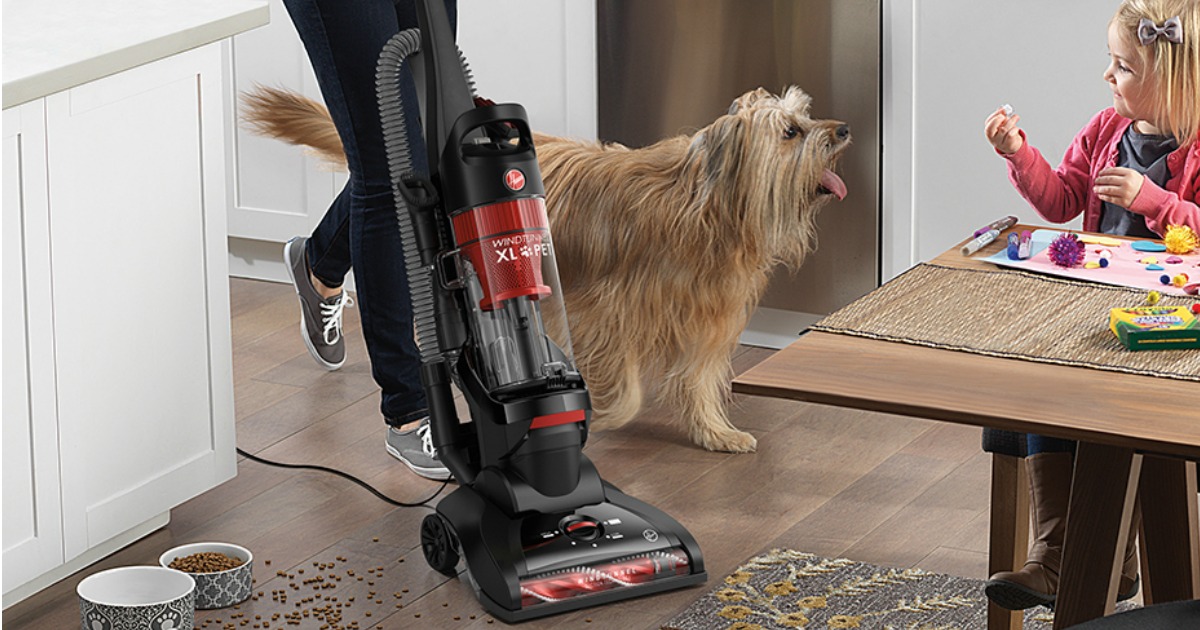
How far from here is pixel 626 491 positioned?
9.59ft

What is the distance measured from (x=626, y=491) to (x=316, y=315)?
97 centimetres

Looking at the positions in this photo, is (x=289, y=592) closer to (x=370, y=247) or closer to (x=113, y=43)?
(x=370, y=247)

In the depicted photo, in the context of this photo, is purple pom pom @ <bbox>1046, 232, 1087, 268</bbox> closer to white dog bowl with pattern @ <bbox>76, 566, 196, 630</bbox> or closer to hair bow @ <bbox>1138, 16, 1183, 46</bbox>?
hair bow @ <bbox>1138, 16, 1183, 46</bbox>

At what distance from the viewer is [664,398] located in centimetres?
319

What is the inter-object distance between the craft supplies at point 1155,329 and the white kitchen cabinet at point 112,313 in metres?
1.54

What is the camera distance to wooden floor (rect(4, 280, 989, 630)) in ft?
8.14

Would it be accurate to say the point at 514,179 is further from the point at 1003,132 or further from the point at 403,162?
the point at 1003,132

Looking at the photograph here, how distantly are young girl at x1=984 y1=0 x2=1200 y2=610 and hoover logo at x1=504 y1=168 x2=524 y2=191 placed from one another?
0.66m

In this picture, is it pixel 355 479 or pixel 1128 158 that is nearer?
pixel 1128 158

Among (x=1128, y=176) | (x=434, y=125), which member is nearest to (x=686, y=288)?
(x=434, y=125)

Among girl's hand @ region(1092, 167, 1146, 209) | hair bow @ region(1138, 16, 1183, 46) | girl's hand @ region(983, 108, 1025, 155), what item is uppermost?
hair bow @ region(1138, 16, 1183, 46)

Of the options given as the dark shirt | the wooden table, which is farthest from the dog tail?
the wooden table

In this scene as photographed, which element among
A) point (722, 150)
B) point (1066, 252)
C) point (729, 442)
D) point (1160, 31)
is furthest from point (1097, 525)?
point (729, 442)

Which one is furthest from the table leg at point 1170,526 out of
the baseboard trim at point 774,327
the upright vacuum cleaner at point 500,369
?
the baseboard trim at point 774,327
